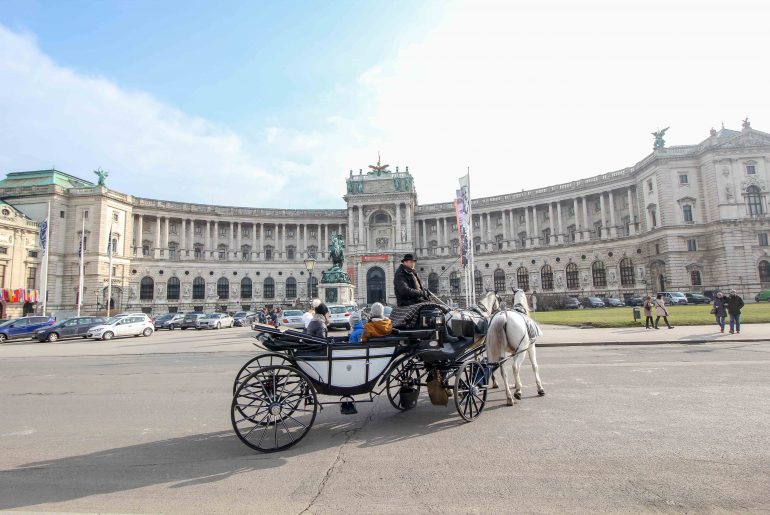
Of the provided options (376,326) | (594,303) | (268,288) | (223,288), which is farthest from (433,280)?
(376,326)

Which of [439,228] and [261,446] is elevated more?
[439,228]

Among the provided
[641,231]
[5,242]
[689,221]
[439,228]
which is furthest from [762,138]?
[5,242]

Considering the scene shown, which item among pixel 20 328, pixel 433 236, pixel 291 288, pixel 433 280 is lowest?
pixel 20 328

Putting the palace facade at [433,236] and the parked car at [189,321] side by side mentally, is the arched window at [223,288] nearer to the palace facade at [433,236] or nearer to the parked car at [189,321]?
the palace facade at [433,236]

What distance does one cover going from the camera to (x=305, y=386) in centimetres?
586

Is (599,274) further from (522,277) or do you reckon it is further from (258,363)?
(258,363)

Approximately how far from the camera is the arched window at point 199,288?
69312 mm

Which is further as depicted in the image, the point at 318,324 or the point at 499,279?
the point at 499,279

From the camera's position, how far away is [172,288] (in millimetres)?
68000

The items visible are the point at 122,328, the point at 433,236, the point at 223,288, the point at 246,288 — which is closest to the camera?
the point at 122,328

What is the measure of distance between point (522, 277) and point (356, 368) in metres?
66.8

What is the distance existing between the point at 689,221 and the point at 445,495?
61189 millimetres

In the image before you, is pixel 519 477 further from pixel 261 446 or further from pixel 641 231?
pixel 641 231

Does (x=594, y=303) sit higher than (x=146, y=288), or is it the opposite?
(x=146, y=288)
